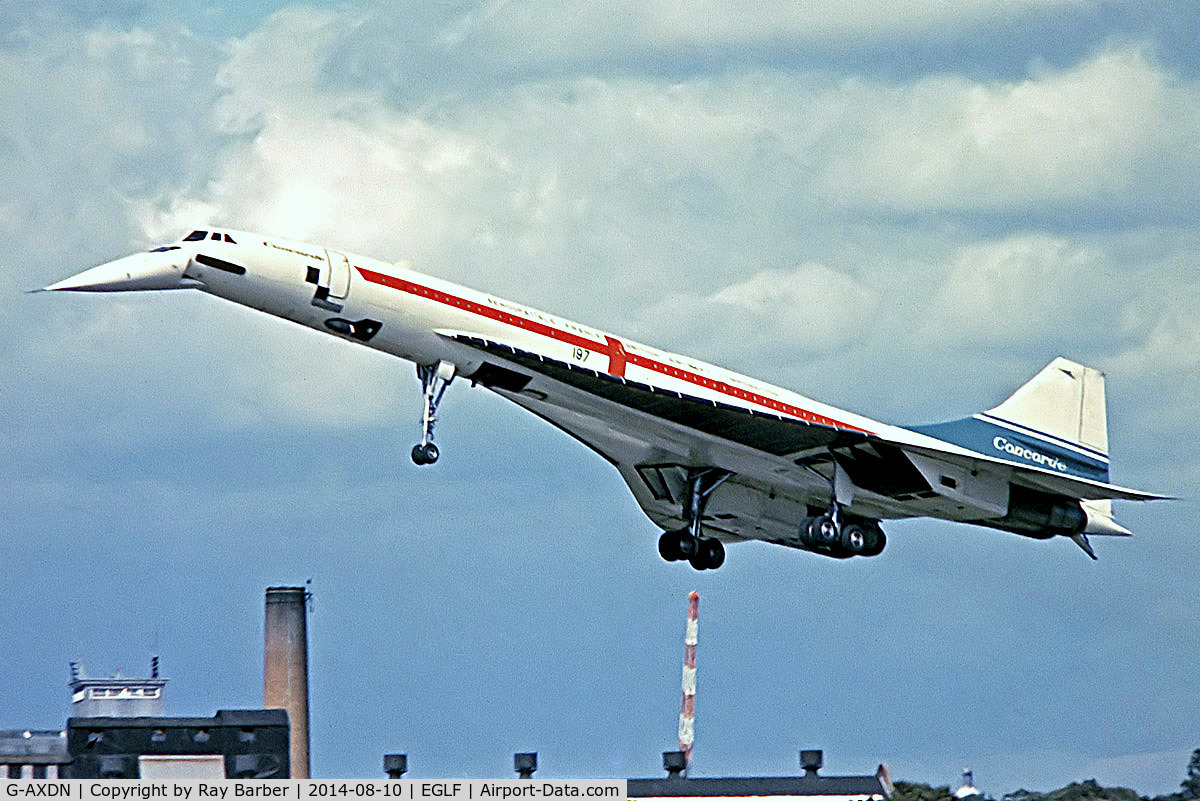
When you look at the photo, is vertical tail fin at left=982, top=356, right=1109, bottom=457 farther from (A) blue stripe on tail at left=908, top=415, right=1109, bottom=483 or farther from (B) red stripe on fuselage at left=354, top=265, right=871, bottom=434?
(B) red stripe on fuselage at left=354, top=265, right=871, bottom=434

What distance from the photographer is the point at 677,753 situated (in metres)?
45.8

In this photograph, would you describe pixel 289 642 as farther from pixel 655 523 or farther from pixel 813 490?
pixel 813 490

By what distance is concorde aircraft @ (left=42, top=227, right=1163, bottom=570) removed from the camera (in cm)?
3550

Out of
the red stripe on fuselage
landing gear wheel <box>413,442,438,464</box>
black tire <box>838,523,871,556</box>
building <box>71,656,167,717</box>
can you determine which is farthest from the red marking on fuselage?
building <box>71,656,167,717</box>

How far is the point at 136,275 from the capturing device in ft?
113

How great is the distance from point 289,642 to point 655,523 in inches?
673

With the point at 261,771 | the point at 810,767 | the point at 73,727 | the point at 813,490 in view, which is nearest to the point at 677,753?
the point at 810,767

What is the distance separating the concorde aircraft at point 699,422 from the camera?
35.5m

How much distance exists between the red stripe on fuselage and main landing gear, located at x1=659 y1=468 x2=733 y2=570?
2.53m

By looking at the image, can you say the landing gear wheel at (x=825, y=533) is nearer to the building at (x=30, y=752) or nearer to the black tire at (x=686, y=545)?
the black tire at (x=686, y=545)

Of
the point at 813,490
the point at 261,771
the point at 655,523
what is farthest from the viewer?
Answer: the point at 655,523

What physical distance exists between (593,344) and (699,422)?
2.76 metres

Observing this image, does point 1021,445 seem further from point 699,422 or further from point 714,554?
point 699,422

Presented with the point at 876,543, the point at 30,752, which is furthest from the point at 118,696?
the point at 876,543
